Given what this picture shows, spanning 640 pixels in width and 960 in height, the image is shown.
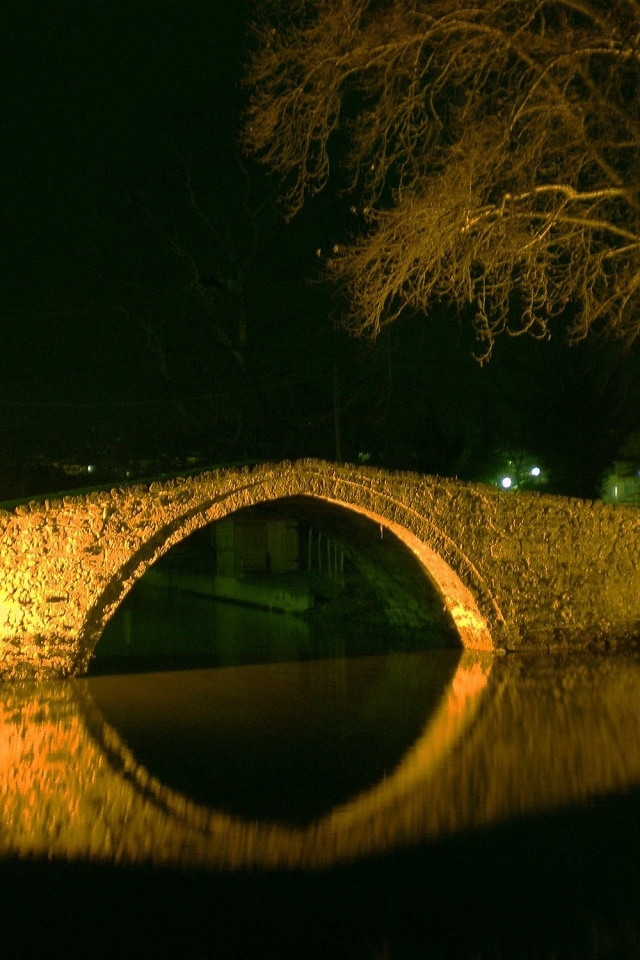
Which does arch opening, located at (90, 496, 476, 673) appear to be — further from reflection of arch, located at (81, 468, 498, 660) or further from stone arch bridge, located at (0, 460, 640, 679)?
stone arch bridge, located at (0, 460, 640, 679)

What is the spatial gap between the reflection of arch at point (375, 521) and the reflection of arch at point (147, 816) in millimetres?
2787

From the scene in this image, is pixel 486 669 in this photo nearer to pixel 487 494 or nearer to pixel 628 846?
pixel 487 494

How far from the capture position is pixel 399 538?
14797 millimetres

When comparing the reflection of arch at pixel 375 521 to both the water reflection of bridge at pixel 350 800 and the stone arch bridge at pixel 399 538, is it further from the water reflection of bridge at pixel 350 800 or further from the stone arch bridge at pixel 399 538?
the water reflection of bridge at pixel 350 800

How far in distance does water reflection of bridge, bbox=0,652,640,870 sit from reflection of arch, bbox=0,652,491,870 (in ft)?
0.04

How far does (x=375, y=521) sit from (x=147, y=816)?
7.79 metres

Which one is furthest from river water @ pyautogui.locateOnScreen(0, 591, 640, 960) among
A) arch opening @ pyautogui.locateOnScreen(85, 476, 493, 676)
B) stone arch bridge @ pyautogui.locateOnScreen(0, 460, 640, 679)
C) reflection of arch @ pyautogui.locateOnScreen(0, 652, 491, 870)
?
arch opening @ pyautogui.locateOnScreen(85, 476, 493, 676)

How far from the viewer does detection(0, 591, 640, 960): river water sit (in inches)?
212

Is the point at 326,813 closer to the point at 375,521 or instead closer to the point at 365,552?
the point at 375,521

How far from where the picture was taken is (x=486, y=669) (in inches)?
529

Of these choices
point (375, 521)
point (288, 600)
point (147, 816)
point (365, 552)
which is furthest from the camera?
point (288, 600)

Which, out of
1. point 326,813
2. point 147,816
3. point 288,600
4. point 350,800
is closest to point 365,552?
point 288,600

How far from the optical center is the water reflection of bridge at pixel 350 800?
264 inches

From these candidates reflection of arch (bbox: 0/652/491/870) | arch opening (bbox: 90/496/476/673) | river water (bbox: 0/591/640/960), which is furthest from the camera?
arch opening (bbox: 90/496/476/673)
